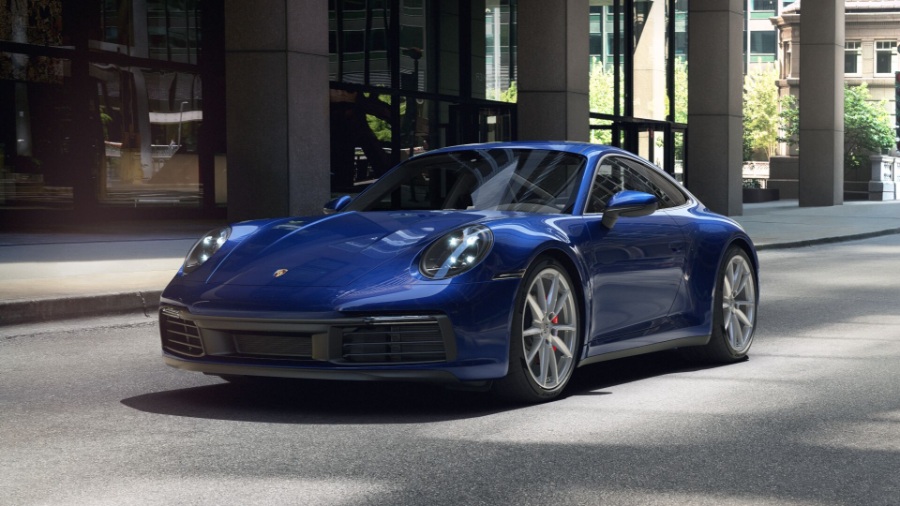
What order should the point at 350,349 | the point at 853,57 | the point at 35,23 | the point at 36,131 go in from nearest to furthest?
the point at 350,349, the point at 35,23, the point at 36,131, the point at 853,57

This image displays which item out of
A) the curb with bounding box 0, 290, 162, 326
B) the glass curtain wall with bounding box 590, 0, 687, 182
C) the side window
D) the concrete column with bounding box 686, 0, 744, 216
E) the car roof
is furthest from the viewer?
the glass curtain wall with bounding box 590, 0, 687, 182

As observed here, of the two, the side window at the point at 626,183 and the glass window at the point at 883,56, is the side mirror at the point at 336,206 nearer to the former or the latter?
the side window at the point at 626,183

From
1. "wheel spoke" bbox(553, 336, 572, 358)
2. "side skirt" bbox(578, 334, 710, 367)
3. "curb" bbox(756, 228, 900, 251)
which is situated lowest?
"curb" bbox(756, 228, 900, 251)

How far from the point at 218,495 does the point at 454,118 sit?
2486 cm

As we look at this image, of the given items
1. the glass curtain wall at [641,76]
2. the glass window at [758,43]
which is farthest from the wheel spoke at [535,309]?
the glass window at [758,43]

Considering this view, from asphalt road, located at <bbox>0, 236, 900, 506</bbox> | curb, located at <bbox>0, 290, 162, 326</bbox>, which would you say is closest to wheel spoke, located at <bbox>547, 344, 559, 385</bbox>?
asphalt road, located at <bbox>0, 236, 900, 506</bbox>

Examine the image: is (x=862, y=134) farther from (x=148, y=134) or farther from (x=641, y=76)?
(x=148, y=134)

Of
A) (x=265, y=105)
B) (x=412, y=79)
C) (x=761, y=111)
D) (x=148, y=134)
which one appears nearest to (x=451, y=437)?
(x=265, y=105)

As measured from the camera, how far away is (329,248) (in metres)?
6.60

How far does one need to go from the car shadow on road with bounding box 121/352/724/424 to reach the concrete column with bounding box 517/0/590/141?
62.5ft

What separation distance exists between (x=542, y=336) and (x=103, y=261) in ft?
29.2

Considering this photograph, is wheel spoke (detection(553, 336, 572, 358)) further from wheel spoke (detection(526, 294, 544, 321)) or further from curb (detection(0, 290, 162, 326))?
curb (detection(0, 290, 162, 326))

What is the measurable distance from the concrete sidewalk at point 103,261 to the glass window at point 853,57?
241 ft

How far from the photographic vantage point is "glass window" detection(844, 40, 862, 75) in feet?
321
